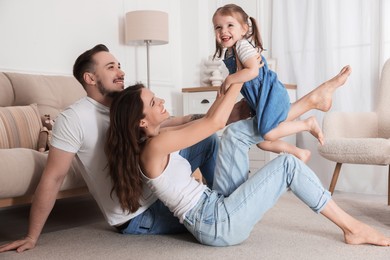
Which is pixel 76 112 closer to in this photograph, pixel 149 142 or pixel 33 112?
pixel 149 142

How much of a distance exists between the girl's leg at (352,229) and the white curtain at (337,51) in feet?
6.31

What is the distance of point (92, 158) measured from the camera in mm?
2080

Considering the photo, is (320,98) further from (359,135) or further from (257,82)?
(359,135)

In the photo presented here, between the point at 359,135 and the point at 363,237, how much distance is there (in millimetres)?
1590

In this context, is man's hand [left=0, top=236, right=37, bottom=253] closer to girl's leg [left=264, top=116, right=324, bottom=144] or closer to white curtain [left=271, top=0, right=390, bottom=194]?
girl's leg [left=264, top=116, right=324, bottom=144]

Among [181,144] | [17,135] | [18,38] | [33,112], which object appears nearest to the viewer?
[181,144]

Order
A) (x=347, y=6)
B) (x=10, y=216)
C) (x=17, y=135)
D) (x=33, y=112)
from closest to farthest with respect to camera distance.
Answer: (x=17, y=135) < (x=33, y=112) < (x=10, y=216) < (x=347, y=6)

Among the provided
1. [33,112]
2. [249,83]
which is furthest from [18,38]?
[249,83]

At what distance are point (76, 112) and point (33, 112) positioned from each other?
2.68ft

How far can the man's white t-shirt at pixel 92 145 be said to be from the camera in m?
2.00

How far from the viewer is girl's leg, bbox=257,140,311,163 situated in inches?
85.1

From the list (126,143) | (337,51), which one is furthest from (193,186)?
(337,51)

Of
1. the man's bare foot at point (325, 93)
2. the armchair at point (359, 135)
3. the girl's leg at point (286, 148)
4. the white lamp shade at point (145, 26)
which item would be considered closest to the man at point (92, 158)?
the girl's leg at point (286, 148)

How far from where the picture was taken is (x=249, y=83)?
217cm
